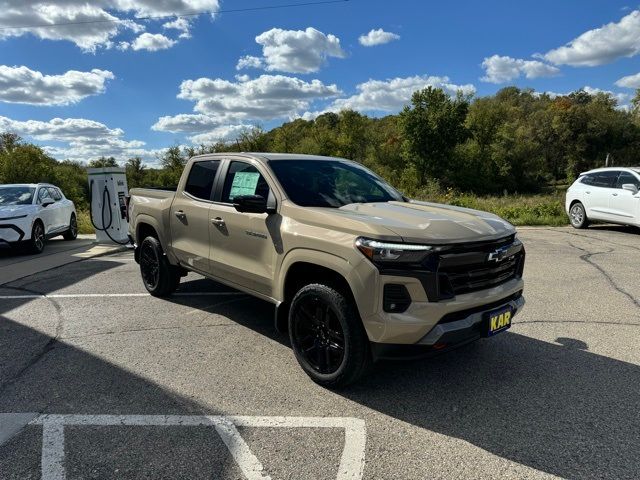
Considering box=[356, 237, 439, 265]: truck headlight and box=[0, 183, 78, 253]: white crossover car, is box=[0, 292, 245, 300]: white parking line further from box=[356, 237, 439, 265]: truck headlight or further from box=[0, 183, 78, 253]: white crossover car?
box=[0, 183, 78, 253]: white crossover car

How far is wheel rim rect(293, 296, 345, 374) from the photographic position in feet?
11.7

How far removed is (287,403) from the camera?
3.48 meters

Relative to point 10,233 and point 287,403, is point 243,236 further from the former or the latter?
point 10,233

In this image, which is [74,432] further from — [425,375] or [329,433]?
[425,375]

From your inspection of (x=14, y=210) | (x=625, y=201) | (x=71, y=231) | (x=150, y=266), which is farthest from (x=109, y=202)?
(x=625, y=201)

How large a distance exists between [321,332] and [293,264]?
1.95 ft

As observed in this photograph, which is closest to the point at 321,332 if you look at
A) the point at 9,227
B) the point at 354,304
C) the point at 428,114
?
the point at 354,304

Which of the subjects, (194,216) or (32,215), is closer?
(194,216)

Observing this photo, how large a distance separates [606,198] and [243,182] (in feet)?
35.8

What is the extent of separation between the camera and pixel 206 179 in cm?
528

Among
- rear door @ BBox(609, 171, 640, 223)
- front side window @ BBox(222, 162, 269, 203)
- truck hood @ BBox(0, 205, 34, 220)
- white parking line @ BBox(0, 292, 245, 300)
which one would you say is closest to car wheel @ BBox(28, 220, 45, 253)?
truck hood @ BBox(0, 205, 34, 220)

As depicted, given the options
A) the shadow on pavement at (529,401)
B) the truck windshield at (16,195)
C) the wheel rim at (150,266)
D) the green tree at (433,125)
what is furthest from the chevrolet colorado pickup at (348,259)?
the green tree at (433,125)

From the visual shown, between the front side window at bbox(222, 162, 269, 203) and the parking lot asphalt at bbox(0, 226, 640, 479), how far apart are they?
1.48 m

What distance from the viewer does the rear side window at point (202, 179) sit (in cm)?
518
